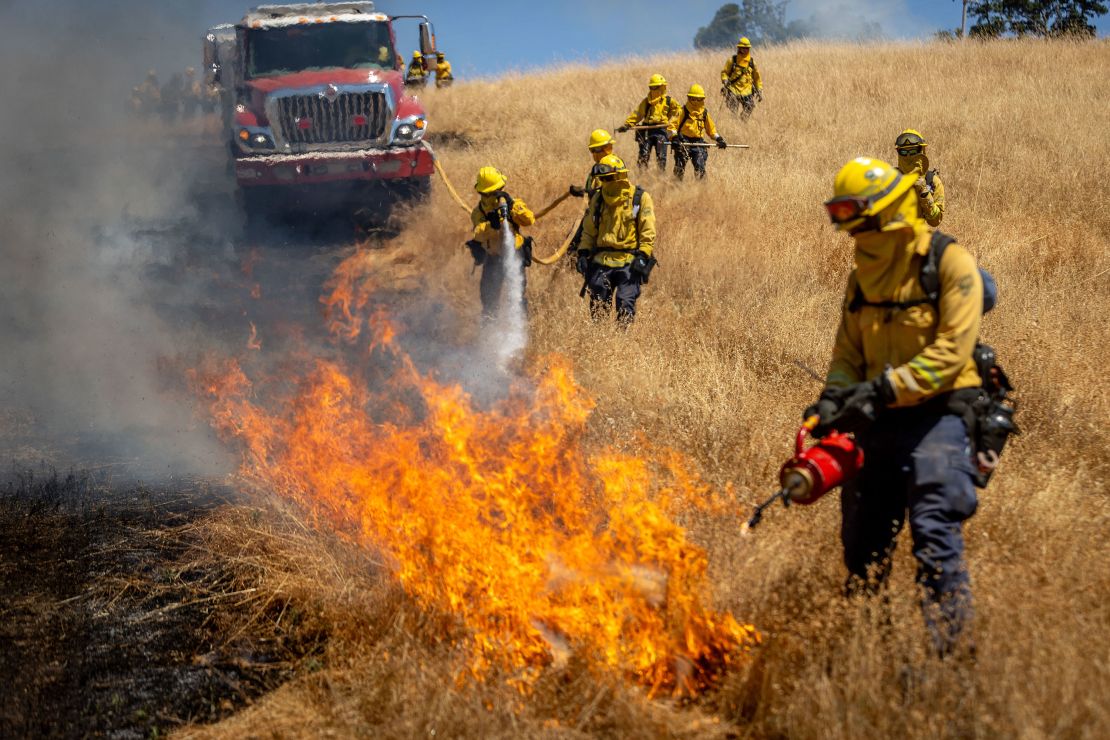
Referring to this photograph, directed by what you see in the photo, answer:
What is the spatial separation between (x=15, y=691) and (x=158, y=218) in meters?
11.4

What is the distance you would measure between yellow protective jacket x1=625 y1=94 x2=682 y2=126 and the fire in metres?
Result: 7.12

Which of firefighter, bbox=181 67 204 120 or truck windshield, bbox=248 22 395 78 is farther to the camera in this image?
firefighter, bbox=181 67 204 120

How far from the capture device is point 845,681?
10.5ft

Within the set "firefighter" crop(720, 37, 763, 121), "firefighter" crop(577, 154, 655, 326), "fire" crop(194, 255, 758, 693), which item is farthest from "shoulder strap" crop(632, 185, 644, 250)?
"firefighter" crop(720, 37, 763, 121)

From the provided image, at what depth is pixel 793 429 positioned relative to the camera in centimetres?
583

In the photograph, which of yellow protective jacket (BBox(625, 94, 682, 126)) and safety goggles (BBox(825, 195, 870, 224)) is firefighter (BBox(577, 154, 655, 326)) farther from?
yellow protective jacket (BBox(625, 94, 682, 126))

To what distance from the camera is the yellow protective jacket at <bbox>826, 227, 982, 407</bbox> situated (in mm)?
3205

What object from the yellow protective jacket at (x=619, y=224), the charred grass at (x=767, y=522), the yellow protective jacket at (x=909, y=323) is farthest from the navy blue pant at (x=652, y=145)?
the yellow protective jacket at (x=909, y=323)

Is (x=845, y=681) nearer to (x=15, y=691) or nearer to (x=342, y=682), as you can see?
(x=342, y=682)

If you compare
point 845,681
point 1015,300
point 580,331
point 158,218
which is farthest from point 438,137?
point 845,681

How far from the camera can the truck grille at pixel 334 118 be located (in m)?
11.3

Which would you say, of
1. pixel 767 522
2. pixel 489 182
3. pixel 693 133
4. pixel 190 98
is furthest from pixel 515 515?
pixel 190 98

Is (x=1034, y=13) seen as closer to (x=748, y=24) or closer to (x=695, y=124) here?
(x=695, y=124)

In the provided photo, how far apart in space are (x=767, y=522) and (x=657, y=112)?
10.0 m
